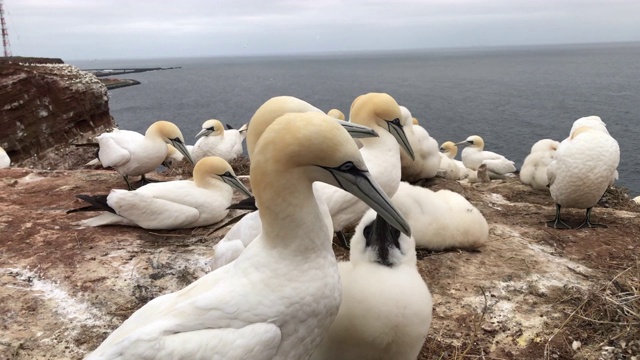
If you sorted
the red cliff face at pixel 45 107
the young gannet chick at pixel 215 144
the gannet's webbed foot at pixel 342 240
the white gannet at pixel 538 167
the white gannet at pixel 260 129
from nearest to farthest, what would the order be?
the white gannet at pixel 260 129
the gannet's webbed foot at pixel 342 240
the white gannet at pixel 538 167
the young gannet chick at pixel 215 144
the red cliff face at pixel 45 107

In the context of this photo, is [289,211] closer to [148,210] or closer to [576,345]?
[576,345]

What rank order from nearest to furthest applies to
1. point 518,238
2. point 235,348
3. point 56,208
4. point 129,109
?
point 235,348
point 518,238
point 56,208
point 129,109

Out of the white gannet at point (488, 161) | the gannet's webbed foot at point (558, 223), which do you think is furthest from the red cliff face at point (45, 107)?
the gannet's webbed foot at point (558, 223)

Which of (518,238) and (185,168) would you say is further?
(185,168)

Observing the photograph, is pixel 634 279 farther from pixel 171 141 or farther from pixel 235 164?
pixel 235 164

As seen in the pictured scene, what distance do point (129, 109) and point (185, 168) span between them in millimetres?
37237

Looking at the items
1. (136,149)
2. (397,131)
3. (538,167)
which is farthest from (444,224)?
(136,149)

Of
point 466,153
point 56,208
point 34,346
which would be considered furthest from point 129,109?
point 34,346

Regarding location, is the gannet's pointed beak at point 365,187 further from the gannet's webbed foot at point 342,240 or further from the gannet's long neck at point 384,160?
the gannet's webbed foot at point 342,240

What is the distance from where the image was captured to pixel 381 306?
247 cm

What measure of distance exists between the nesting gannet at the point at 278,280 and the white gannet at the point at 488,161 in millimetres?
9002

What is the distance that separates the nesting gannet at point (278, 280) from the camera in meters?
1.87

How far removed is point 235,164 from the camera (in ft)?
28.6

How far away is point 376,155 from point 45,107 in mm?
11353
